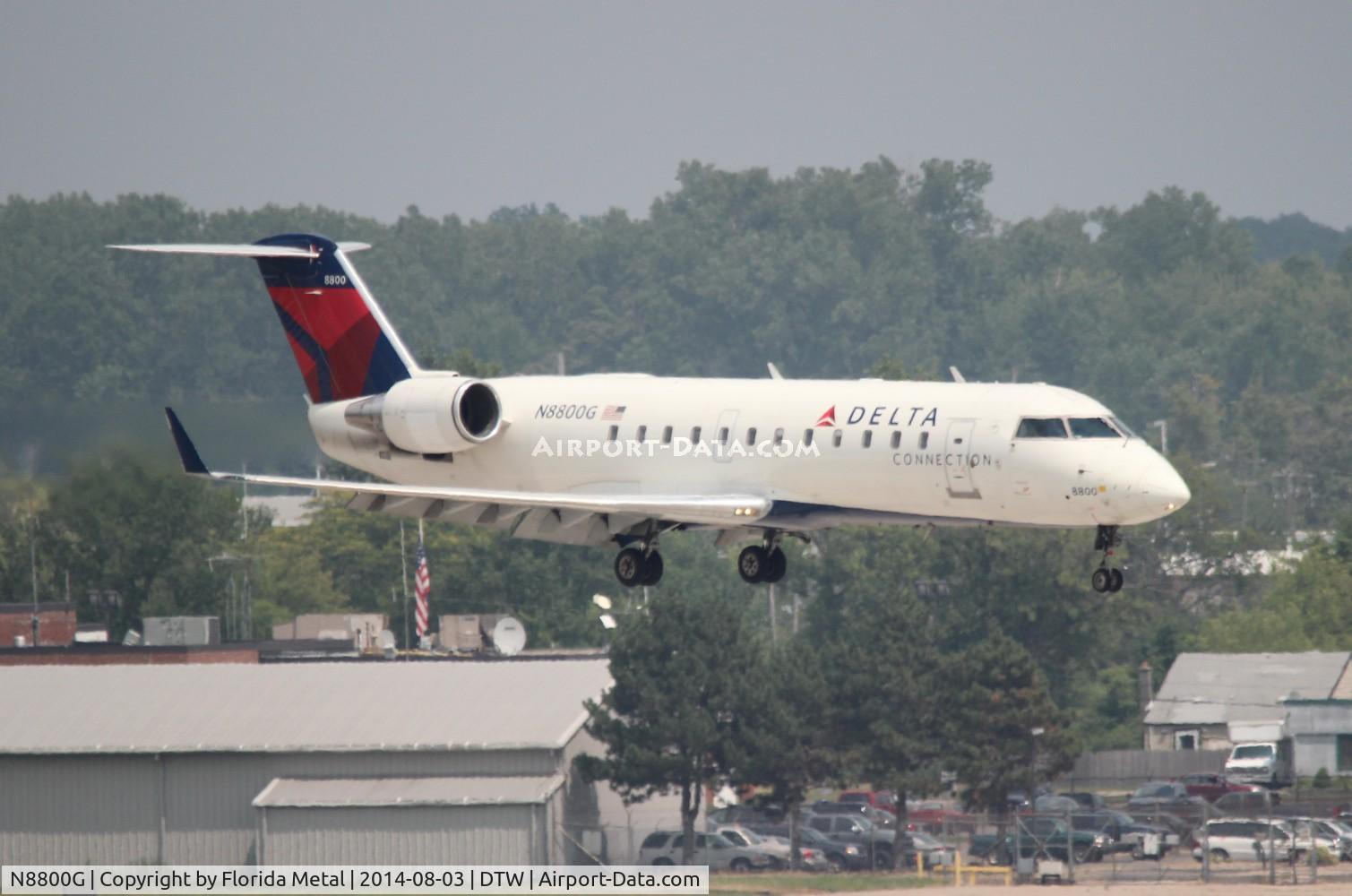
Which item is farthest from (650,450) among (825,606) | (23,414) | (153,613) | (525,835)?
(825,606)

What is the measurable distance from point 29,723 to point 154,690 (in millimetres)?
3701

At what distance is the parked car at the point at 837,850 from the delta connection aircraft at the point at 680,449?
1193 inches

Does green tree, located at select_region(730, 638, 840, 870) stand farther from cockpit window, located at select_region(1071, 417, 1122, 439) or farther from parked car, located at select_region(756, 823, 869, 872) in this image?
cockpit window, located at select_region(1071, 417, 1122, 439)

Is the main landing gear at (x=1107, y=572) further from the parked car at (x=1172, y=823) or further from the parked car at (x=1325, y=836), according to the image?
the parked car at (x=1172, y=823)

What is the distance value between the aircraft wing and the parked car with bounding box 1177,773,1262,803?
40.0 metres

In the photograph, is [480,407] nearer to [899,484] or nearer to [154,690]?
[899,484]

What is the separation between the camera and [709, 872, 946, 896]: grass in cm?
6925

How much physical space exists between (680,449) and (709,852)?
105 feet

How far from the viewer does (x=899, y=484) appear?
40.3 metres

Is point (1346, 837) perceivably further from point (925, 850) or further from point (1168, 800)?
point (925, 850)

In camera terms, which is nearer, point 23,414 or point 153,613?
point 23,414

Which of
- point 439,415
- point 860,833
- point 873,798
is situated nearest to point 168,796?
point 860,833

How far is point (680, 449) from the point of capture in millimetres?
42781

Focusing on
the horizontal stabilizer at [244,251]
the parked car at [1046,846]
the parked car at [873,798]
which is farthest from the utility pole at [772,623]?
the horizontal stabilizer at [244,251]
